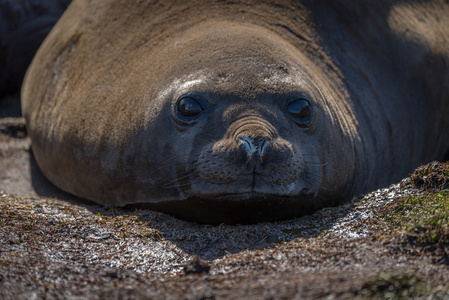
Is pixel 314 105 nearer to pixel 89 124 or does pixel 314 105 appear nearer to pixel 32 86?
pixel 89 124

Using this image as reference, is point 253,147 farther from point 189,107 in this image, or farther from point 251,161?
point 189,107

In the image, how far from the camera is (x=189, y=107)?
4250 mm

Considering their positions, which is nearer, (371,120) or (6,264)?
(6,264)

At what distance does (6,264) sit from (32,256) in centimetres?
21

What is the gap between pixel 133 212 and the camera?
4.51 metres

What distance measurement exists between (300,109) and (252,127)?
1.70 feet

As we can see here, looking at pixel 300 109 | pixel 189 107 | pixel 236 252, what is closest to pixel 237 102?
pixel 189 107

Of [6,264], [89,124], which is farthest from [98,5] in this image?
[6,264]

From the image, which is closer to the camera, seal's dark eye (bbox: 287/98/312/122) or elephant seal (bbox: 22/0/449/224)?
elephant seal (bbox: 22/0/449/224)

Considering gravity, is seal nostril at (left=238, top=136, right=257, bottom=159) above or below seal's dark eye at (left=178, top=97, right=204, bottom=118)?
below

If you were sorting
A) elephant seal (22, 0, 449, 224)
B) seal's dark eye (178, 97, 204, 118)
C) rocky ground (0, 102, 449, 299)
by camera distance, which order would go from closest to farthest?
rocky ground (0, 102, 449, 299)
elephant seal (22, 0, 449, 224)
seal's dark eye (178, 97, 204, 118)

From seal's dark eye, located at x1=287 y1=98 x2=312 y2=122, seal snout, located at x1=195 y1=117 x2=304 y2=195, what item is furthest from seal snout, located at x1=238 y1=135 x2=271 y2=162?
seal's dark eye, located at x1=287 y1=98 x2=312 y2=122

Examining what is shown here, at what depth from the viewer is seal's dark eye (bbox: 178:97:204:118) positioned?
13.9 ft

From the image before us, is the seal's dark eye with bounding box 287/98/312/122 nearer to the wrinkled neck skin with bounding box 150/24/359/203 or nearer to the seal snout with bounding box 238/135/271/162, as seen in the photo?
the wrinkled neck skin with bounding box 150/24/359/203
